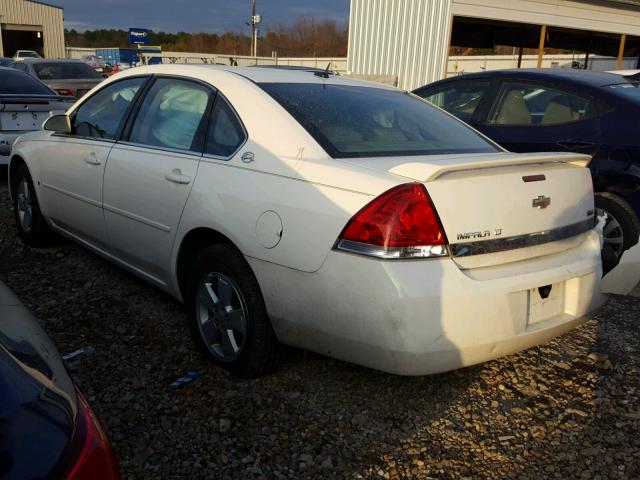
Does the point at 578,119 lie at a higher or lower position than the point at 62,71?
lower

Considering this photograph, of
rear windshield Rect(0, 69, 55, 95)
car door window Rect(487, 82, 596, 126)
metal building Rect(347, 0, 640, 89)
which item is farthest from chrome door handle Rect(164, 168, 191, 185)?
metal building Rect(347, 0, 640, 89)

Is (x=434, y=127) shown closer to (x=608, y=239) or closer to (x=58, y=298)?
(x=608, y=239)

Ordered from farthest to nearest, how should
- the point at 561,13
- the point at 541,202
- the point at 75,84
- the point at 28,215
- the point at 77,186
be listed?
the point at 561,13 → the point at 75,84 → the point at 28,215 → the point at 77,186 → the point at 541,202

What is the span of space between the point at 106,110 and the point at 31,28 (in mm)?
47349

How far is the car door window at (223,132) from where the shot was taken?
298 cm

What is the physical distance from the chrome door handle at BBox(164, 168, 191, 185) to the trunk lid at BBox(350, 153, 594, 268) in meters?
0.97

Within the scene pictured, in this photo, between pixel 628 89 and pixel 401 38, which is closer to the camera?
pixel 628 89

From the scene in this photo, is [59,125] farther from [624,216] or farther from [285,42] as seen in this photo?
[285,42]

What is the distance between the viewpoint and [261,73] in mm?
3387

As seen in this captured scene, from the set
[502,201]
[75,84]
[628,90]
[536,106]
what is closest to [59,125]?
[502,201]

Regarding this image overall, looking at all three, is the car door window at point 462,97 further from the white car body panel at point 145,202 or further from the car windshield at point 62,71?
the car windshield at point 62,71

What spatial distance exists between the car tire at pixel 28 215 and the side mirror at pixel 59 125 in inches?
27.5

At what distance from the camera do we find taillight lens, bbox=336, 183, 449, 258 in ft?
7.61

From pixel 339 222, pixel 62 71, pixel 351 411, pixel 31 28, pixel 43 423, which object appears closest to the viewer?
pixel 43 423
